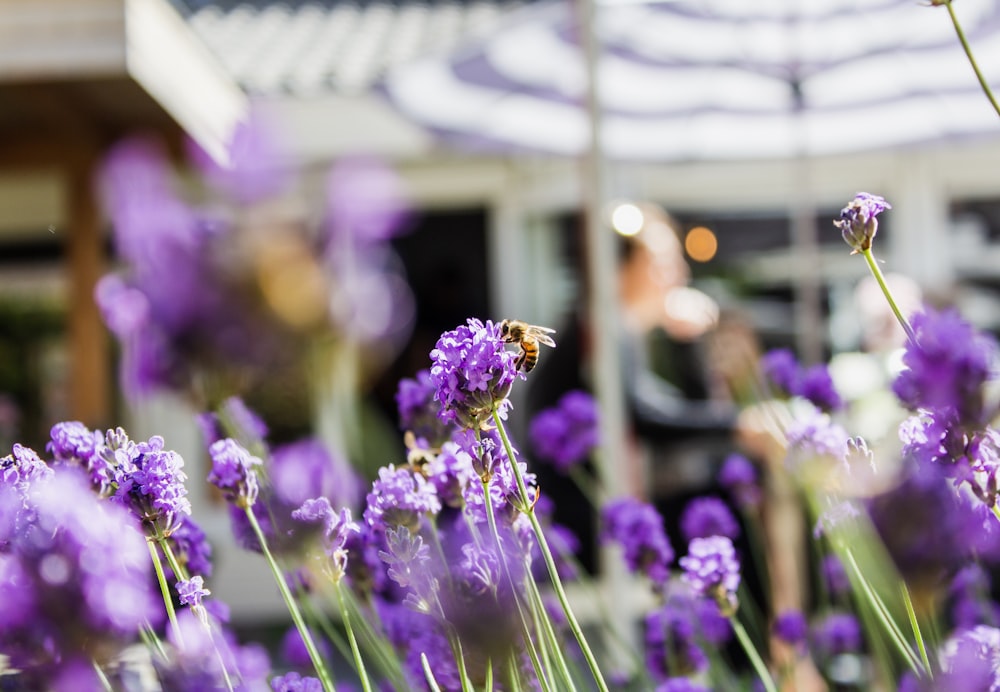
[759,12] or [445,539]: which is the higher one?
[759,12]

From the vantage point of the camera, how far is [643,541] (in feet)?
4.91

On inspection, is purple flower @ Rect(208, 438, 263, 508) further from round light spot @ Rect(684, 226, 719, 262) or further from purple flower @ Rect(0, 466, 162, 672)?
round light spot @ Rect(684, 226, 719, 262)

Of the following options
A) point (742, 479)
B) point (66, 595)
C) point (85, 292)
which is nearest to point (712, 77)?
point (742, 479)

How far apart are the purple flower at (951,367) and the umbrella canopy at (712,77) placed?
3.10 m

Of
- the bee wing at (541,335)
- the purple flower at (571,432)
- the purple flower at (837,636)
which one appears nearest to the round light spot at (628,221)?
the purple flower at (571,432)

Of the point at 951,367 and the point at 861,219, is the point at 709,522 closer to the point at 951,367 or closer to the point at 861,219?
the point at 861,219

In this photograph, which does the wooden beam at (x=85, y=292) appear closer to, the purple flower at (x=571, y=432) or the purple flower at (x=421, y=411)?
the purple flower at (x=571, y=432)

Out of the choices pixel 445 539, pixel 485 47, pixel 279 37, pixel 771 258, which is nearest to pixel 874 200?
pixel 445 539

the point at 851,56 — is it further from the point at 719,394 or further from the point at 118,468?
the point at 118,468

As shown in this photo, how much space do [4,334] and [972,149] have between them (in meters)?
6.57

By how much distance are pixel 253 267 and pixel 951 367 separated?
23.3 inches

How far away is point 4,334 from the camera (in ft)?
23.8

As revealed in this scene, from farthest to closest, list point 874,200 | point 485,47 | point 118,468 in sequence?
point 485,47, point 874,200, point 118,468

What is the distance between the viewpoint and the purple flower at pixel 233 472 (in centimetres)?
101
